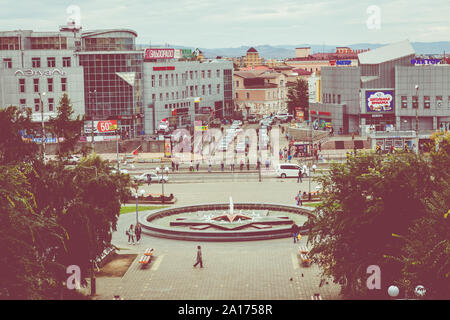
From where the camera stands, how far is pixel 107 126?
301ft

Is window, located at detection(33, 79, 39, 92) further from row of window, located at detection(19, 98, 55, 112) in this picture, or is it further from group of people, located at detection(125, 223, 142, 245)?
group of people, located at detection(125, 223, 142, 245)

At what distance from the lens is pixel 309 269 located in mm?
30844

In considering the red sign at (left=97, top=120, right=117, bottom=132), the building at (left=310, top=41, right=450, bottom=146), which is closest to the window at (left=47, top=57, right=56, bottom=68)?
the red sign at (left=97, top=120, right=117, bottom=132)

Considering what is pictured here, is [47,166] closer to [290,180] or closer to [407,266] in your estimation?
[407,266]

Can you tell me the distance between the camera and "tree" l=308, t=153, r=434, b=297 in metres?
23.5

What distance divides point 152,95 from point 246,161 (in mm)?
31514

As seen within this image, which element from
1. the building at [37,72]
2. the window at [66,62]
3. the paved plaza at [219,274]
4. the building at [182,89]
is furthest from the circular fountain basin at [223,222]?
the building at [182,89]

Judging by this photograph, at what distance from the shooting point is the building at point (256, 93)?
462 ft

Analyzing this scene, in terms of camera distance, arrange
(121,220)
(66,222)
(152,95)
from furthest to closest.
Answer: (152,95) → (121,220) → (66,222)

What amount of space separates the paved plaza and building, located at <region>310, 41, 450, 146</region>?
2135 inches

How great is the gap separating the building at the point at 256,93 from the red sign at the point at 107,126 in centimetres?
4876

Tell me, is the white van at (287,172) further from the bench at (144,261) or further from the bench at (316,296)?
the bench at (316,296)

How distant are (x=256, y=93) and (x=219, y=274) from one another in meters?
112
